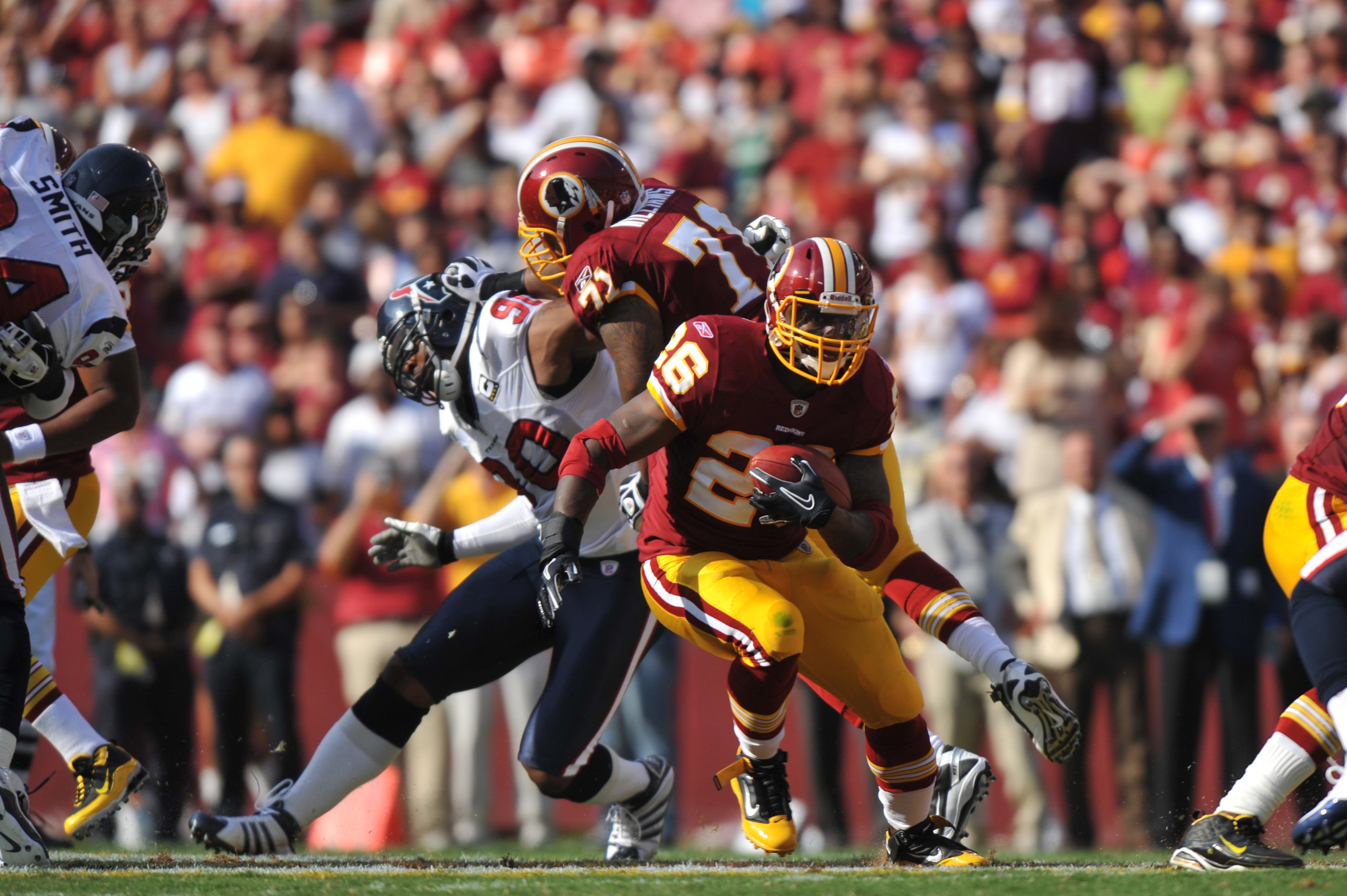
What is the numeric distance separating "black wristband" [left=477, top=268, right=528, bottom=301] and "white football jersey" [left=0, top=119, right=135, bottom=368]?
1274 mm

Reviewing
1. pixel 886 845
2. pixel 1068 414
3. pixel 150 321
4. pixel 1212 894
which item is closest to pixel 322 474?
pixel 150 321

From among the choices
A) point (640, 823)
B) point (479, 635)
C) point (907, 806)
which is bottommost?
point (640, 823)

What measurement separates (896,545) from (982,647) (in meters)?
0.40

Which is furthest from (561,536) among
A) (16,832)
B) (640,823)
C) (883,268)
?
(883,268)

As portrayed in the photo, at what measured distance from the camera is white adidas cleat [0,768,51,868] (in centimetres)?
464

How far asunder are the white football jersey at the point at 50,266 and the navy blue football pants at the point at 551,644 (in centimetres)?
143

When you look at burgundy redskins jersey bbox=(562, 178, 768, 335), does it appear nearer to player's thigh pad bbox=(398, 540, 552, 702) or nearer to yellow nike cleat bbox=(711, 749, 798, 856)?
player's thigh pad bbox=(398, 540, 552, 702)

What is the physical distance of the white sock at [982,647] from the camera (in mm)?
5012

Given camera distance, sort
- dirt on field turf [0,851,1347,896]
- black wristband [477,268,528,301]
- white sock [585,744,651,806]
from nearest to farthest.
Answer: dirt on field turf [0,851,1347,896]
white sock [585,744,651,806]
black wristband [477,268,528,301]

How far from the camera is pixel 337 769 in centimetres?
563

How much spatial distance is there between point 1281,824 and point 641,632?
11.7 ft

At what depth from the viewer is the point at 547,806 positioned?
825 centimetres

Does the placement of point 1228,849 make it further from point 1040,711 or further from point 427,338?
point 427,338

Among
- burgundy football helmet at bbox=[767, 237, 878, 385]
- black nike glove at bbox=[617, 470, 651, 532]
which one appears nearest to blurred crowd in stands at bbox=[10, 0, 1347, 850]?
black nike glove at bbox=[617, 470, 651, 532]
